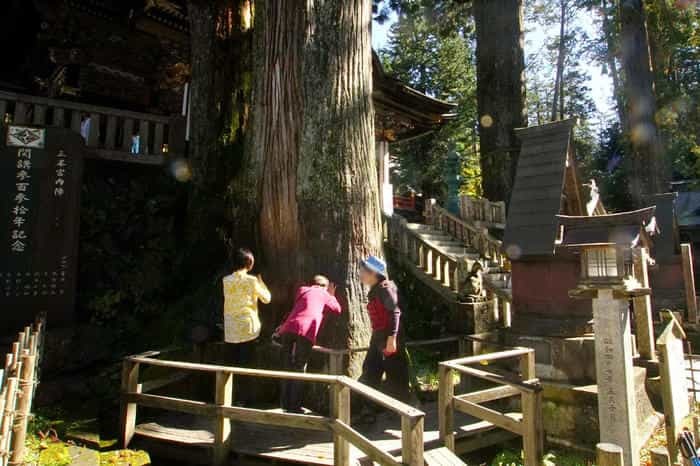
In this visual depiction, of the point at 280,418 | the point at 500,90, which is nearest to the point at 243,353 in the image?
the point at 280,418

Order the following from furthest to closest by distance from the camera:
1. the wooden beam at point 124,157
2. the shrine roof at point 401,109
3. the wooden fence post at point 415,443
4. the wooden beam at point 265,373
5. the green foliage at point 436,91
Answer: the green foliage at point 436,91 → the shrine roof at point 401,109 → the wooden beam at point 124,157 → the wooden beam at point 265,373 → the wooden fence post at point 415,443

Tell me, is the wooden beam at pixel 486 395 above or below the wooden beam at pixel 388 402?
below

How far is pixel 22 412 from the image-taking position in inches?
131

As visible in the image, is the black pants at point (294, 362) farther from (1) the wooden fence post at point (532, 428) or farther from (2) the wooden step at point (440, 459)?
(1) the wooden fence post at point (532, 428)

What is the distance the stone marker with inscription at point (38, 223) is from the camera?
5.88 metres

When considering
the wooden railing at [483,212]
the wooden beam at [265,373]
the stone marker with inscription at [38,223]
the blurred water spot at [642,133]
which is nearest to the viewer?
the wooden beam at [265,373]

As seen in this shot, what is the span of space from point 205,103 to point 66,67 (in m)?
5.26

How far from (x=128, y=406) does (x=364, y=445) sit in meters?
2.81

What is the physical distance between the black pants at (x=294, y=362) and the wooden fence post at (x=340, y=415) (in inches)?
33.9

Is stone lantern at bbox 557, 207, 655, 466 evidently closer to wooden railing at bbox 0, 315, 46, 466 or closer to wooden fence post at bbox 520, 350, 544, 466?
wooden fence post at bbox 520, 350, 544, 466

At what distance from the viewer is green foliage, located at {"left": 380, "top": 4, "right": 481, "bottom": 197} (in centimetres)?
2564

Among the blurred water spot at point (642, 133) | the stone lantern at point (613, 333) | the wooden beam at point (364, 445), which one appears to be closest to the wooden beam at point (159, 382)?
the wooden beam at point (364, 445)

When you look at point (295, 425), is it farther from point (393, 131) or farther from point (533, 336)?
point (393, 131)

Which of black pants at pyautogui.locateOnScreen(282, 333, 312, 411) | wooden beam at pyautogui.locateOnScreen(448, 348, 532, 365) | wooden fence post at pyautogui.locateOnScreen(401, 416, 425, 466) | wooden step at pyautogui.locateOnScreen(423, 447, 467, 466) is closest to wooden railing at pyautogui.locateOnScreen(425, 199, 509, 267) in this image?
wooden beam at pyautogui.locateOnScreen(448, 348, 532, 365)
